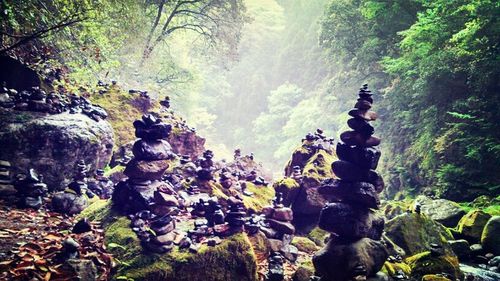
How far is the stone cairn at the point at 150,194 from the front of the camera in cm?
554

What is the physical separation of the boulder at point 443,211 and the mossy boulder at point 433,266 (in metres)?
3.11

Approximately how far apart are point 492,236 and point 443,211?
1.88m

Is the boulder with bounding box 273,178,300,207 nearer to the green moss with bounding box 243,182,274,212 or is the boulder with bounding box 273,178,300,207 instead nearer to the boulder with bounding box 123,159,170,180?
the green moss with bounding box 243,182,274,212

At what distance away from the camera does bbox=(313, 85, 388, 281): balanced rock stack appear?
549 centimetres

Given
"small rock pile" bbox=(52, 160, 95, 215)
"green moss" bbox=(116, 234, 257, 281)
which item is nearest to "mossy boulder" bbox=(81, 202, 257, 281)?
"green moss" bbox=(116, 234, 257, 281)

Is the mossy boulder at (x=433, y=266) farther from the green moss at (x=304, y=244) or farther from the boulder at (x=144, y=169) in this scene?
the boulder at (x=144, y=169)

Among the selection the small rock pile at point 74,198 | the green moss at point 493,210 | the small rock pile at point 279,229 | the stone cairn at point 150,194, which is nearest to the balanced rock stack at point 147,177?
the stone cairn at point 150,194

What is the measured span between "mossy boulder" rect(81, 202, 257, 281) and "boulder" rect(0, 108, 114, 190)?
9.84ft

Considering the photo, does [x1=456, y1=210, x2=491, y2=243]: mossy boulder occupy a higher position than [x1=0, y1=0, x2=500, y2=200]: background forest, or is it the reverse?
[x1=0, y1=0, x2=500, y2=200]: background forest

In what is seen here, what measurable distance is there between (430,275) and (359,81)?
669 inches

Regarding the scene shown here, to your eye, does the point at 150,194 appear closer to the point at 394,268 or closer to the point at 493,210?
the point at 394,268

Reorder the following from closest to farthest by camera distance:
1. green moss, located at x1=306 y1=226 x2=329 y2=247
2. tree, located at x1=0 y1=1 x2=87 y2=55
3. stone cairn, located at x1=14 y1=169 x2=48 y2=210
→ tree, located at x1=0 y1=1 x2=87 y2=55
stone cairn, located at x1=14 y1=169 x2=48 y2=210
green moss, located at x1=306 y1=226 x2=329 y2=247

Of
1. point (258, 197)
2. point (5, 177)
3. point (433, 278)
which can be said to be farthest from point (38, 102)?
point (433, 278)

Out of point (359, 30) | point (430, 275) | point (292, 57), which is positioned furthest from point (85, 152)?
point (292, 57)
